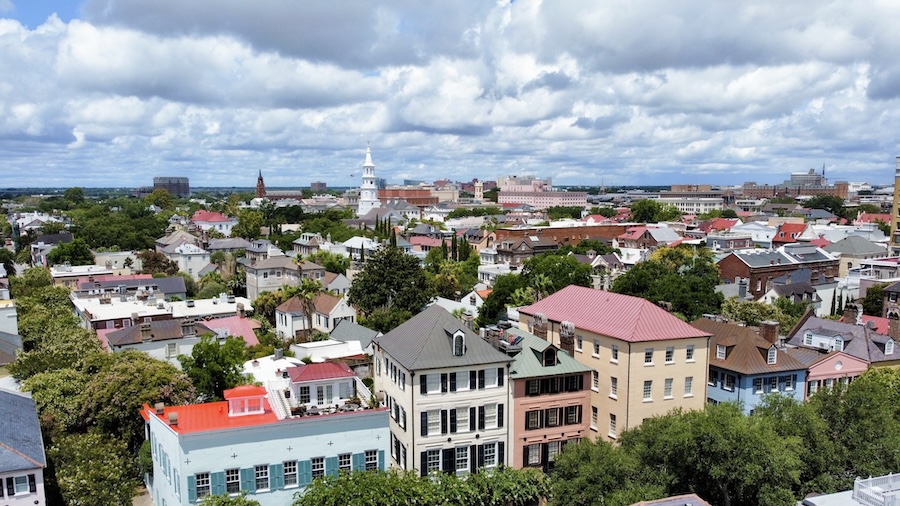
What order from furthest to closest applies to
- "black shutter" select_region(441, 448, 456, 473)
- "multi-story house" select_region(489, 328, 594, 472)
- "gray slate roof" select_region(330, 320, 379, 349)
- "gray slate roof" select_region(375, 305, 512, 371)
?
"gray slate roof" select_region(330, 320, 379, 349), "multi-story house" select_region(489, 328, 594, 472), "black shutter" select_region(441, 448, 456, 473), "gray slate roof" select_region(375, 305, 512, 371)

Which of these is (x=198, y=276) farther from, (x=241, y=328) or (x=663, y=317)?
(x=663, y=317)

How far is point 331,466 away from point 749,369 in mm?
28533

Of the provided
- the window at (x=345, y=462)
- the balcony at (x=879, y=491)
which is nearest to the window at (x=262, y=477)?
the window at (x=345, y=462)

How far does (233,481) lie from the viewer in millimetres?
31312

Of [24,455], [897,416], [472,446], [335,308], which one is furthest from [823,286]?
[24,455]

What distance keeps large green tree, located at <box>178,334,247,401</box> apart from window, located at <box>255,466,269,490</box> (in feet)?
39.1

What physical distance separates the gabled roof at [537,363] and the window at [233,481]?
51.0 feet

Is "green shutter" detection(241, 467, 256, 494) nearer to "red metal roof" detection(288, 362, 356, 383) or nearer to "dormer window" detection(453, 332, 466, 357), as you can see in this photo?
"red metal roof" detection(288, 362, 356, 383)

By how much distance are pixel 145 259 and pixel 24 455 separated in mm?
80378

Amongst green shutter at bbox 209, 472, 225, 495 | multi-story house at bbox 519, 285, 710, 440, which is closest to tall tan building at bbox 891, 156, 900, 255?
multi-story house at bbox 519, 285, 710, 440

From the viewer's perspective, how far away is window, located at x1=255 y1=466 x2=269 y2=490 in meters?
31.7

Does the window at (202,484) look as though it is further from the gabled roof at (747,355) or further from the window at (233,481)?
the gabled roof at (747,355)

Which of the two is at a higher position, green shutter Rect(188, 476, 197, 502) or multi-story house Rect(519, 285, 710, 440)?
multi-story house Rect(519, 285, 710, 440)

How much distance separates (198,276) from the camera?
110688 mm
